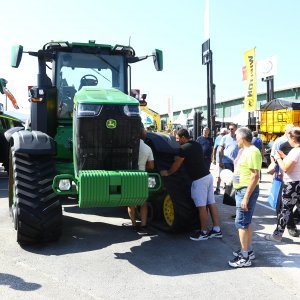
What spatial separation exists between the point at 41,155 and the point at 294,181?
11.0ft

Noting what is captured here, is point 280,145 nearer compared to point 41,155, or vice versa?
point 41,155

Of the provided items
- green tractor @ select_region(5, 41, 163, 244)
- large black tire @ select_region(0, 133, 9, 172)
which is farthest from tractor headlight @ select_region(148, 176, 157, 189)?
large black tire @ select_region(0, 133, 9, 172)

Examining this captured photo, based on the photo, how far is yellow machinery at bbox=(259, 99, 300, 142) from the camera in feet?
51.9

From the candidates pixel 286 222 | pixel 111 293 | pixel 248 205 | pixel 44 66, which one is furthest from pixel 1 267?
pixel 286 222

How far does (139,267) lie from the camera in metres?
4.66

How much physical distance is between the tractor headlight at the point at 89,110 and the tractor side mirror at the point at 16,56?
186 cm

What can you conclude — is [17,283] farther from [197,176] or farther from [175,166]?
[197,176]

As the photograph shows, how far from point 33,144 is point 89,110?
3.09 feet

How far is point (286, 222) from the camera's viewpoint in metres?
5.65

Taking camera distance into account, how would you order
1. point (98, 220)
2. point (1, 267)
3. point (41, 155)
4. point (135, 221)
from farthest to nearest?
point (98, 220)
point (135, 221)
point (41, 155)
point (1, 267)

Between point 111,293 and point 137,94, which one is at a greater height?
point 137,94

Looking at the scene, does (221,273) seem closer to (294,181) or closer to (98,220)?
(294,181)

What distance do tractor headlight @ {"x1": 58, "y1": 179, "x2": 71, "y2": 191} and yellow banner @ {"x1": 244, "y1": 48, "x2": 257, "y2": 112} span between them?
13540 mm

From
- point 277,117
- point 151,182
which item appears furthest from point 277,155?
point 277,117
